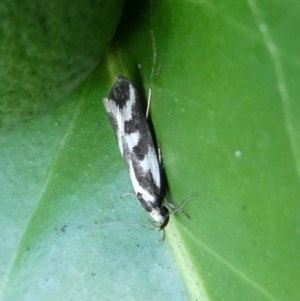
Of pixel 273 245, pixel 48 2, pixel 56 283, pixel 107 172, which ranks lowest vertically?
pixel 56 283

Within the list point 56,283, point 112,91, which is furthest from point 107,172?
point 56,283

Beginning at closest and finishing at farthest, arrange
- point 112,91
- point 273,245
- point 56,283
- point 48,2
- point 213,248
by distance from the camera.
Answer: point 48,2, point 273,245, point 213,248, point 112,91, point 56,283

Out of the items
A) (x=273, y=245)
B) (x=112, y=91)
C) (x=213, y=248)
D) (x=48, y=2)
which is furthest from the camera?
(x=112, y=91)

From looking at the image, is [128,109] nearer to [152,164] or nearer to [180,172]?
[152,164]

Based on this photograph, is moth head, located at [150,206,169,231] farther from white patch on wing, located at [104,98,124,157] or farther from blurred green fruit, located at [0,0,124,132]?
blurred green fruit, located at [0,0,124,132]

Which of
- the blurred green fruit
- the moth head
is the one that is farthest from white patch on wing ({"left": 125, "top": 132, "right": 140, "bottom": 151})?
the blurred green fruit

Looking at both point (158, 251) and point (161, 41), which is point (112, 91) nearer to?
point (161, 41)
